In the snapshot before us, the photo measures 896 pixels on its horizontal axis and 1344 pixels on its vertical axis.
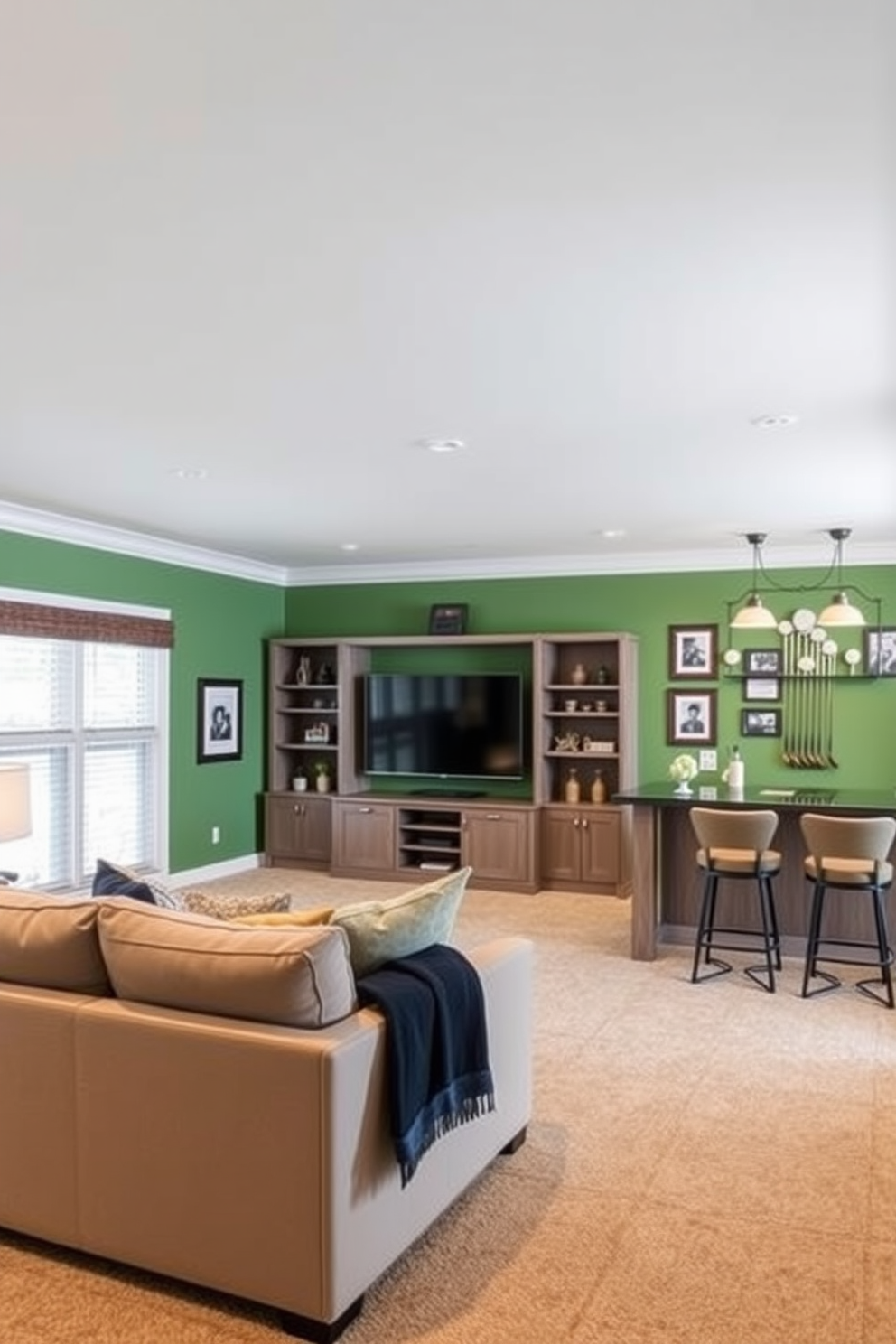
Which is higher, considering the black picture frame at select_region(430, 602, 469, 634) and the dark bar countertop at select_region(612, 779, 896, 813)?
the black picture frame at select_region(430, 602, 469, 634)

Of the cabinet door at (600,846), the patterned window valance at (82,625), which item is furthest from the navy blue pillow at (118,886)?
the cabinet door at (600,846)

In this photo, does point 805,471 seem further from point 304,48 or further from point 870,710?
point 304,48

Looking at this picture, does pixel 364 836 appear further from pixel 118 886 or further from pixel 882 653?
pixel 118 886

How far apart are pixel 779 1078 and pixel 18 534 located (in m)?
5.22

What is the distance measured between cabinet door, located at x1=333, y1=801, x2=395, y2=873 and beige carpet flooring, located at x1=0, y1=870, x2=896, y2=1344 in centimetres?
371

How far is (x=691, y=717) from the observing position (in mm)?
7898

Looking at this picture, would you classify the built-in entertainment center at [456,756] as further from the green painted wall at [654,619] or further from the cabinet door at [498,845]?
the green painted wall at [654,619]

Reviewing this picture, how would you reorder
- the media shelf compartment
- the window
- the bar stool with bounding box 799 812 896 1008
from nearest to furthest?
the bar stool with bounding box 799 812 896 1008 → the window → the media shelf compartment

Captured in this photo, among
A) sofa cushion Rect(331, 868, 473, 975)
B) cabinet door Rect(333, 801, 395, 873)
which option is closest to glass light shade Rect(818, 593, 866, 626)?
cabinet door Rect(333, 801, 395, 873)

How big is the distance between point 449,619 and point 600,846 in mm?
2259

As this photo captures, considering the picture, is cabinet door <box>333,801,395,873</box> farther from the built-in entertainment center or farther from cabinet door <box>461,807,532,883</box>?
cabinet door <box>461,807,532,883</box>

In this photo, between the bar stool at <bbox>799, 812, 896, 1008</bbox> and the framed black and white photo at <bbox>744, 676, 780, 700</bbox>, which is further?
the framed black and white photo at <bbox>744, 676, 780, 700</bbox>

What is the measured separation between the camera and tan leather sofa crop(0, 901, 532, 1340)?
2.29 meters

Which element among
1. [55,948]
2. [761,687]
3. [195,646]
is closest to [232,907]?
[55,948]
